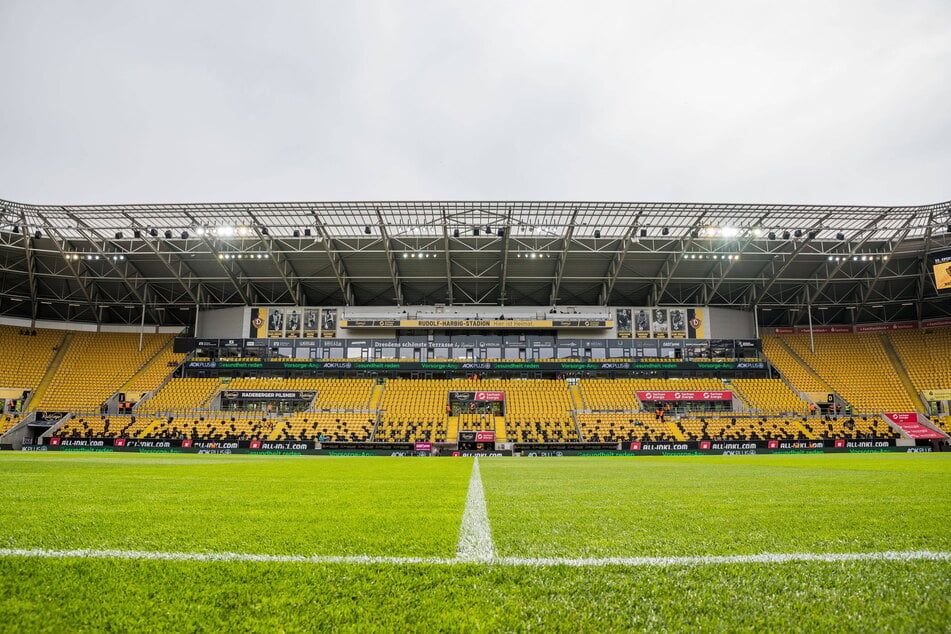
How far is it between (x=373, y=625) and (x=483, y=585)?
0.62 metres

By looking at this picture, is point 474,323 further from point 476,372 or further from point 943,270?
point 943,270

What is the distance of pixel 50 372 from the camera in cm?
4222

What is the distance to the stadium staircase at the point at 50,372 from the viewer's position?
3909 cm

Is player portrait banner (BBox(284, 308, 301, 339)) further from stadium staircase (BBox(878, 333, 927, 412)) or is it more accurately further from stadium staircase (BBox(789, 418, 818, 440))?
stadium staircase (BBox(878, 333, 927, 412))

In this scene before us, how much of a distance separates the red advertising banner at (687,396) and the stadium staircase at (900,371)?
1450cm

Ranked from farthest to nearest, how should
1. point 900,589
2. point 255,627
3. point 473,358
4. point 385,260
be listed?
point 473,358 < point 385,260 < point 900,589 < point 255,627

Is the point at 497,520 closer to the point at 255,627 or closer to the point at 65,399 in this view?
the point at 255,627

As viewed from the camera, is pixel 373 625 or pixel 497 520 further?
pixel 497 520

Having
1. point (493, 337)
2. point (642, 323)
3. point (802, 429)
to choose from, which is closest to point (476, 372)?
point (493, 337)

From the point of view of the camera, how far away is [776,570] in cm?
255

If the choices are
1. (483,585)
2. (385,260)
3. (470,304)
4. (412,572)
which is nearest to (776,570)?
(483,585)

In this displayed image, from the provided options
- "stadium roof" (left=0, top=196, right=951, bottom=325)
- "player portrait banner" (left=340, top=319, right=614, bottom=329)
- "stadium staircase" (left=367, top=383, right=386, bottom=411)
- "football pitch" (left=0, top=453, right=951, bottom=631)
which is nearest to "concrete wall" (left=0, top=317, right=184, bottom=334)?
"stadium roof" (left=0, top=196, right=951, bottom=325)

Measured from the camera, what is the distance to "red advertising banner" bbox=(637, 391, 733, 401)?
40844 mm

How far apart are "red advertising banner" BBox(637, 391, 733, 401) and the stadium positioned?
1.95ft
